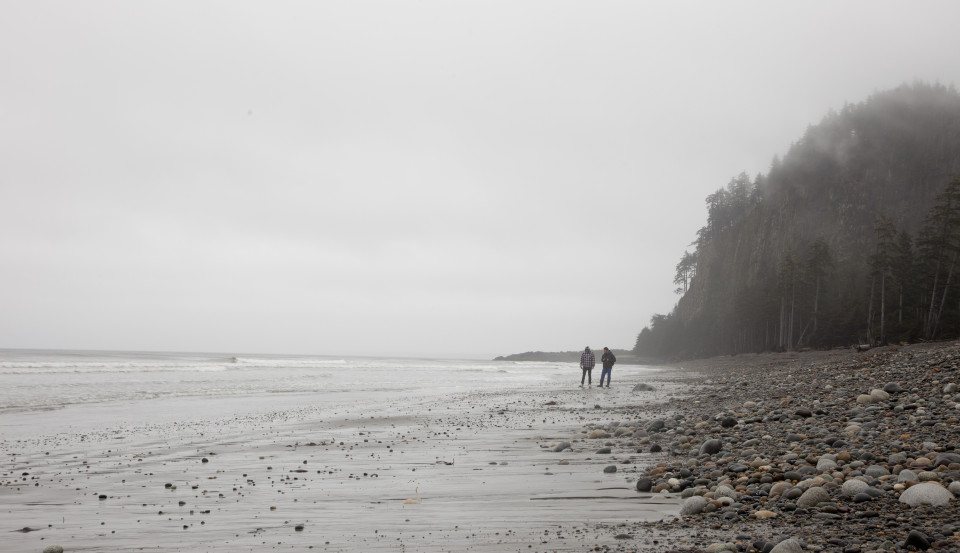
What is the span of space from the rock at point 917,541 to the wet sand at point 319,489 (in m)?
2.19

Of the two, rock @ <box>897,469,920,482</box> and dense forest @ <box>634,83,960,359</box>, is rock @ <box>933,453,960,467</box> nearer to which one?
rock @ <box>897,469,920,482</box>

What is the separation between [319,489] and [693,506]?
189 inches

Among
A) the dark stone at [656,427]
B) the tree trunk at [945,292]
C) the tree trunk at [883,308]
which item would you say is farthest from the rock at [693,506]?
the tree trunk at [945,292]

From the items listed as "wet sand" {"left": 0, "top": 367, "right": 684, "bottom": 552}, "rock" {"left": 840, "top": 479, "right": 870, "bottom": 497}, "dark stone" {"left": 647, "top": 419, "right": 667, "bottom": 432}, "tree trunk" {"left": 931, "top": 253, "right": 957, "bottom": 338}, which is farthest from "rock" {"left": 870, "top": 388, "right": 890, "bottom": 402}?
"tree trunk" {"left": 931, "top": 253, "right": 957, "bottom": 338}

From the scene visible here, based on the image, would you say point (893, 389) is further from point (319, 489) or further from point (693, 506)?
point (319, 489)

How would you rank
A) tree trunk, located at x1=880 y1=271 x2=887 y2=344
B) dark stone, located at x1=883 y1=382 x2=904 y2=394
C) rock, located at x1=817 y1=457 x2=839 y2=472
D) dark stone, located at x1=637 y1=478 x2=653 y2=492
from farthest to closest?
tree trunk, located at x1=880 y1=271 x2=887 y2=344, dark stone, located at x1=883 y1=382 x2=904 y2=394, dark stone, located at x1=637 y1=478 x2=653 y2=492, rock, located at x1=817 y1=457 x2=839 y2=472

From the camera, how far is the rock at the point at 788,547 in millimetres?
4344

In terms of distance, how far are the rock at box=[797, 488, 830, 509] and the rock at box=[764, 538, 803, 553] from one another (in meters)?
1.31

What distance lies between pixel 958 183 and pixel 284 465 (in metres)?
53.7

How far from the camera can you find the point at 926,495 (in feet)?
17.1

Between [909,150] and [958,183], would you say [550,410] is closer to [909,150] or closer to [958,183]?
[958,183]

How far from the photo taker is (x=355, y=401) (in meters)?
23.4

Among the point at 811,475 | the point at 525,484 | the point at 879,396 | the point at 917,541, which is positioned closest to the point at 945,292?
the point at 879,396

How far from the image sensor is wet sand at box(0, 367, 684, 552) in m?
5.71
